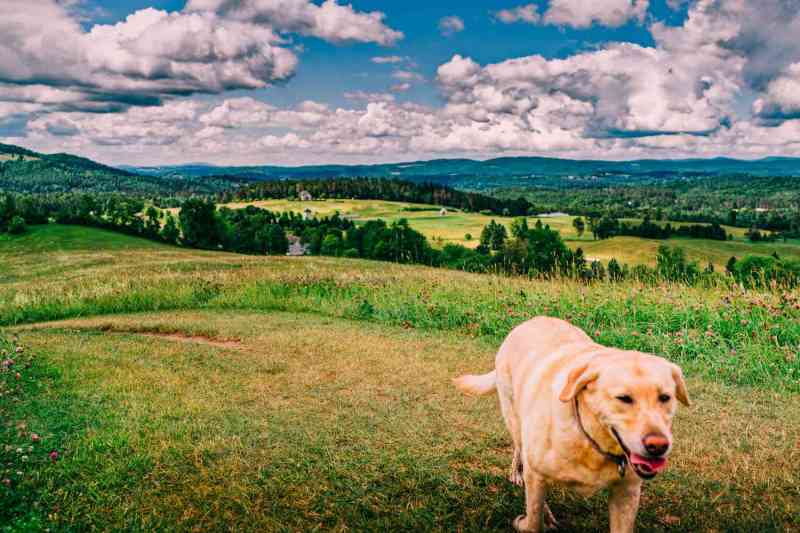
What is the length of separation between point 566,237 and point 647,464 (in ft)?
417

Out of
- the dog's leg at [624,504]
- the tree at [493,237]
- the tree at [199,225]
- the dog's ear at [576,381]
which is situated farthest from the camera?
the tree at [493,237]

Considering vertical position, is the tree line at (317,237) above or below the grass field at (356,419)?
below

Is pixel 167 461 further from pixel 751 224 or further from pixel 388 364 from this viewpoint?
pixel 751 224

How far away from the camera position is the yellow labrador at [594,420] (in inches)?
126

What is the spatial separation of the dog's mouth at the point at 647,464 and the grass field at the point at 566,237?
93.4m

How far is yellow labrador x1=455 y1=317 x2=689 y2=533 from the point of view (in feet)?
10.5

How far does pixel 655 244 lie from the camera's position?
105 m

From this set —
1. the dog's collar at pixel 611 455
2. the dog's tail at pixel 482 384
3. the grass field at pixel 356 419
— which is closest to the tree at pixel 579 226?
the grass field at pixel 356 419

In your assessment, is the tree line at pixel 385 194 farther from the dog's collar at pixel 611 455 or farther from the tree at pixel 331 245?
the dog's collar at pixel 611 455

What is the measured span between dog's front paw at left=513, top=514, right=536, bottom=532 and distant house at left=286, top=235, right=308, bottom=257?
3941 inches

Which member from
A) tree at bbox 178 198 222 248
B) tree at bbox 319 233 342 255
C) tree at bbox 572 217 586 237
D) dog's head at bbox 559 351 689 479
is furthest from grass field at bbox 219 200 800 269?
dog's head at bbox 559 351 689 479

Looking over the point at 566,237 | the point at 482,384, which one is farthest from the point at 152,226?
the point at 482,384

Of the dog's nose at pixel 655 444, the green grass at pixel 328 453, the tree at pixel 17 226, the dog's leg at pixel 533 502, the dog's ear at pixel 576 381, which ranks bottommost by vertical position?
the tree at pixel 17 226

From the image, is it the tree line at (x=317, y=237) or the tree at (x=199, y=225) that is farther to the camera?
the tree at (x=199, y=225)
